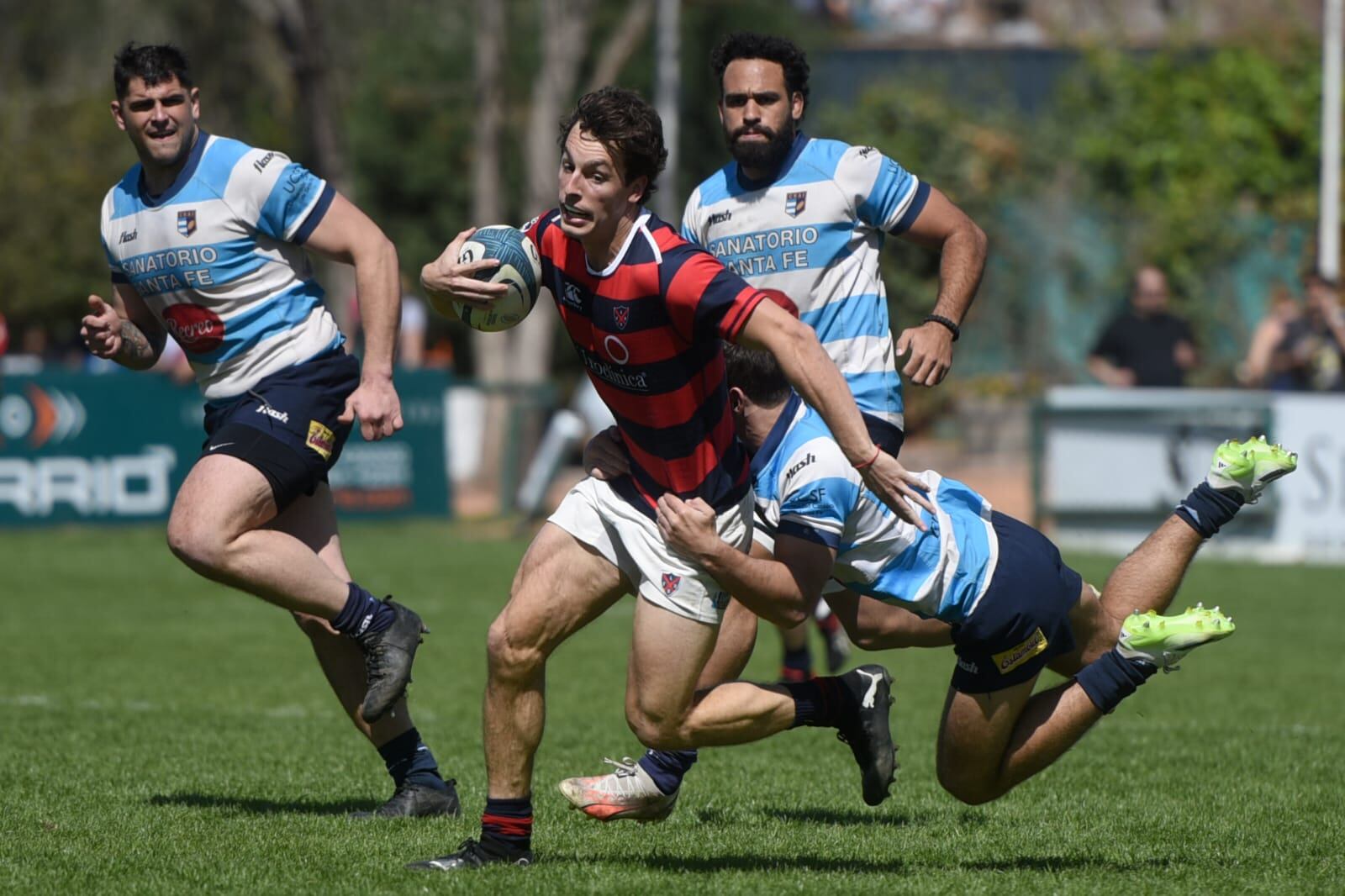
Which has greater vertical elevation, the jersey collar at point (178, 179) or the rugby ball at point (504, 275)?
the jersey collar at point (178, 179)

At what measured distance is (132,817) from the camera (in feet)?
19.9

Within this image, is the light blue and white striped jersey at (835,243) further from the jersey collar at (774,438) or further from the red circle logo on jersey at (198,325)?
the red circle logo on jersey at (198,325)

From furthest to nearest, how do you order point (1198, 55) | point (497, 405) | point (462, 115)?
point (462, 115) → point (1198, 55) → point (497, 405)

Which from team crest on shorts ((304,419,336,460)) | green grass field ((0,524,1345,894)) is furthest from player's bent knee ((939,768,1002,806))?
team crest on shorts ((304,419,336,460))

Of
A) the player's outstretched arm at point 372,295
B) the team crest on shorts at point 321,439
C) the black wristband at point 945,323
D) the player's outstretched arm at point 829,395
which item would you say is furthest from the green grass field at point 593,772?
the black wristband at point 945,323

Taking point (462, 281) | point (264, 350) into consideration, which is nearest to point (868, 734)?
point (462, 281)

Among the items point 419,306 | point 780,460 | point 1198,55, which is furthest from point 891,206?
point 1198,55

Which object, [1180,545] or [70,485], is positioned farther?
[70,485]

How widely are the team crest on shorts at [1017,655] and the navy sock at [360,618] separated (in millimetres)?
1997

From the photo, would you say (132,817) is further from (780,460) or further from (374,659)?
(780,460)

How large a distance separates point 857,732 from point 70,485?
12.8 m

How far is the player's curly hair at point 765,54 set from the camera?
20.8 ft

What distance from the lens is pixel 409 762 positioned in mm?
6391

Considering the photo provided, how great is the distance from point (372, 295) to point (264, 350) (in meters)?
0.47
